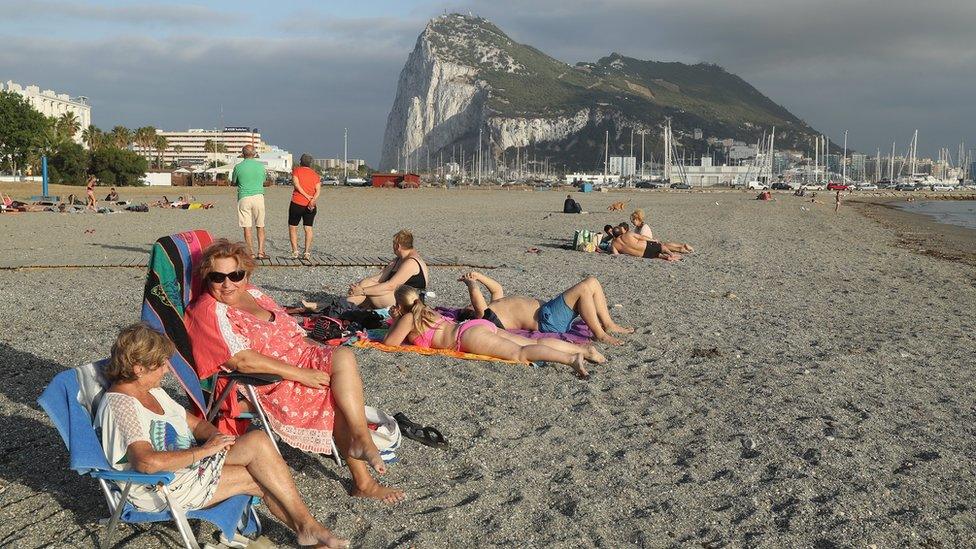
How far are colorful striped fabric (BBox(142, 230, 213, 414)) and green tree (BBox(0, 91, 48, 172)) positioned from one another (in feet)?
169

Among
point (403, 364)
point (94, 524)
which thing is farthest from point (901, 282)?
point (94, 524)

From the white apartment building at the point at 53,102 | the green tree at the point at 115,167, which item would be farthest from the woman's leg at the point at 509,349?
the white apartment building at the point at 53,102

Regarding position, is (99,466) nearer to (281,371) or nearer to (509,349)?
(281,371)

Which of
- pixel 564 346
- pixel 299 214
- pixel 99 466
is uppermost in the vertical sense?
pixel 299 214

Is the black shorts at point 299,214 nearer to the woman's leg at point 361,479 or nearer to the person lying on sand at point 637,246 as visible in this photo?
the person lying on sand at point 637,246

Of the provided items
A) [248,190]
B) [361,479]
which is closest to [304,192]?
[248,190]

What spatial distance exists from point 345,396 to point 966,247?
71.1ft

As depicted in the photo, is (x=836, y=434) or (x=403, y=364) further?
(x=403, y=364)

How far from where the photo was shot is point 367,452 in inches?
144

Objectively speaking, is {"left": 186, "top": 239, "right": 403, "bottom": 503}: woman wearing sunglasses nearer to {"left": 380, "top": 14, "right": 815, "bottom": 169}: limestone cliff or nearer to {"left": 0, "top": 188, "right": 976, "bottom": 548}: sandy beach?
{"left": 0, "top": 188, "right": 976, "bottom": 548}: sandy beach

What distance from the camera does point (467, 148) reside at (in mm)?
181250

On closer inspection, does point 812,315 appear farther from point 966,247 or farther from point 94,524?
point 966,247

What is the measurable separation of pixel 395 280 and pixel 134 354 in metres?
4.22

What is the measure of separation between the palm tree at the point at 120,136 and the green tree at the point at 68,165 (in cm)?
2370
